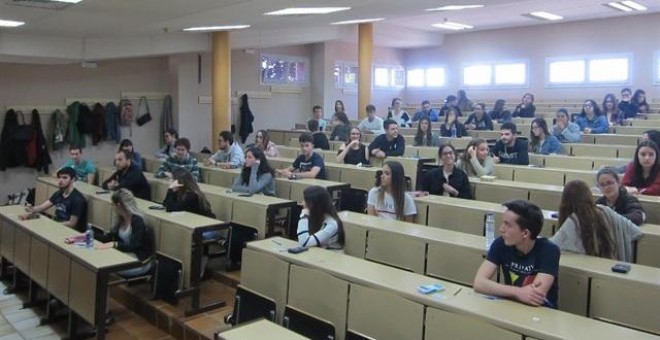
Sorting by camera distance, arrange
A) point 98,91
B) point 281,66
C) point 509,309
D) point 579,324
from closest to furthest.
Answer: point 579,324 → point 509,309 → point 98,91 → point 281,66

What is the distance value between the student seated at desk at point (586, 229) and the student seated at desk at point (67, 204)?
4.53 metres

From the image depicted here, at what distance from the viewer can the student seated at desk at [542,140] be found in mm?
7052

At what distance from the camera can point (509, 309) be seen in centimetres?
246

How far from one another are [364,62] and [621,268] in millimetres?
9838

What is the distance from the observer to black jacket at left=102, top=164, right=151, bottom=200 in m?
6.19

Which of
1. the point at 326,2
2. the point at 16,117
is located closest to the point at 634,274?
the point at 326,2

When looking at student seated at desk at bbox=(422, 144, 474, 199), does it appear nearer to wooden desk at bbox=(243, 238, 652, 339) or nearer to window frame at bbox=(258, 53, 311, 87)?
wooden desk at bbox=(243, 238, 652, 339)

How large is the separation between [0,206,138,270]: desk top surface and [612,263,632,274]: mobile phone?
296 cm

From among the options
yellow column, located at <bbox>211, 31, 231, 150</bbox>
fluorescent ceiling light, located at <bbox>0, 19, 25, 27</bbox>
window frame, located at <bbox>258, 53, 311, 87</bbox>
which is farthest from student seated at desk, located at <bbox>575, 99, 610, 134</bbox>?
fluorescent ceiling light, located at <bbox>0, 19, 25, 27</bbox>

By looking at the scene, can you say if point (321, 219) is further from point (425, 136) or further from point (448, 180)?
point (425, 136)

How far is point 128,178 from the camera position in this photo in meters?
6.20

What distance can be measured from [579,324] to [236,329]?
1.50 m

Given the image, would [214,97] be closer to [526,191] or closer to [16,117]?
[16,117]

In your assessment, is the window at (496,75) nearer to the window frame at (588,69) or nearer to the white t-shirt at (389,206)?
the window frame at (588,69)
